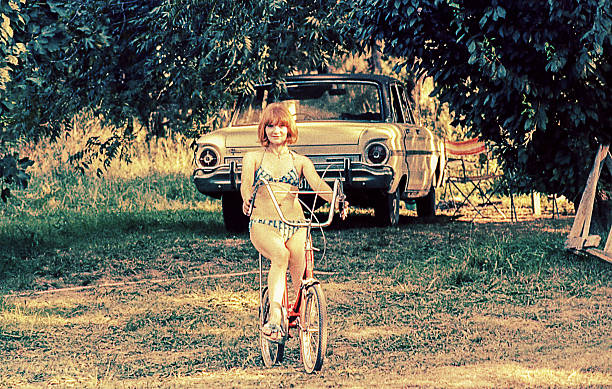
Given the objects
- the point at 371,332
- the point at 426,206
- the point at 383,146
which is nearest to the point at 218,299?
the point at 371,332

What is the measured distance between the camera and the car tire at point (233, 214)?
12953mm

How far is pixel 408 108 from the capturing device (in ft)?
46.8

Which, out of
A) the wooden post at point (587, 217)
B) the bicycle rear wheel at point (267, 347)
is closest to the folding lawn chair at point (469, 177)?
the wooden post at point (587, 217)

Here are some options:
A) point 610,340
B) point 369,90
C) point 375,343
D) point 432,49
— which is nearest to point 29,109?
point 369,90

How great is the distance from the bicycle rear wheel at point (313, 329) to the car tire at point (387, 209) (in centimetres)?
723

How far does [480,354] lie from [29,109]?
28.0ft

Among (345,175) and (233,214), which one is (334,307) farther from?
(233,214)

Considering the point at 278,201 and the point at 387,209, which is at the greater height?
the point at 278,201

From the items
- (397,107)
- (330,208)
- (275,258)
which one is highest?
(397,107)

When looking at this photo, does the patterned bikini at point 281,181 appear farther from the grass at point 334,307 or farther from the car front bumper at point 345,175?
the car front bumper at point 345,175

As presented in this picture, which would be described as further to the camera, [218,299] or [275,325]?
[218,299]

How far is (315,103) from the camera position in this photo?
13.1 meters

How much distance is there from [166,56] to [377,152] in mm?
2784

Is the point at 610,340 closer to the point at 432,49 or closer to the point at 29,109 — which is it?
the point at 432,49
